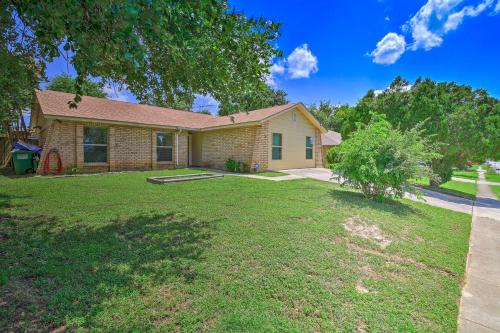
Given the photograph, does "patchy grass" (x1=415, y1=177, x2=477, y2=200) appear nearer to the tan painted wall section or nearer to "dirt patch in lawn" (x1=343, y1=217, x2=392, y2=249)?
"dirt patch in lawn" (x1=343, y1=217, x2=392, y2=249)

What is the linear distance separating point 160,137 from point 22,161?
6866 millimetres

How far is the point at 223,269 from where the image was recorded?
305 centimetres

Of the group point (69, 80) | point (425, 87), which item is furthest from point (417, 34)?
point (69, 80)

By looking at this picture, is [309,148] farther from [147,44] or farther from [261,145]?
[147,44]

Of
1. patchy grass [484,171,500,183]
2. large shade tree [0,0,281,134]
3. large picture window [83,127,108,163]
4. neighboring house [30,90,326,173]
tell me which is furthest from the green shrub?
patchy grass [484,171,500,183]

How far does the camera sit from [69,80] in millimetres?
24250

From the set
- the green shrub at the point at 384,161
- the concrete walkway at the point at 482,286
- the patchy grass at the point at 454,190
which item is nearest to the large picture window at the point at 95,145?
the green shrub at the point at 384,161

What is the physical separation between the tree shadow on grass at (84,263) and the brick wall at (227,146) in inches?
389

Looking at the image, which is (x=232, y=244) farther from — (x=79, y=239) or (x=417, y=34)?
(x=417, y=34)

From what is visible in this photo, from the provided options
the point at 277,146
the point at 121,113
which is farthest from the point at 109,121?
the point at 277,146

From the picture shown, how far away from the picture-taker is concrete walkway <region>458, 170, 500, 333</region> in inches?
93.4

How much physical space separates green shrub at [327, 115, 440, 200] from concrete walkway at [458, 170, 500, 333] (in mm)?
1937

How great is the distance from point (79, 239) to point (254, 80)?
411 centimetres

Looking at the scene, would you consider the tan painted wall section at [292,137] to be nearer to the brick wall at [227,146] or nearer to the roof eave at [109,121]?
the brick wall at [227,146]
